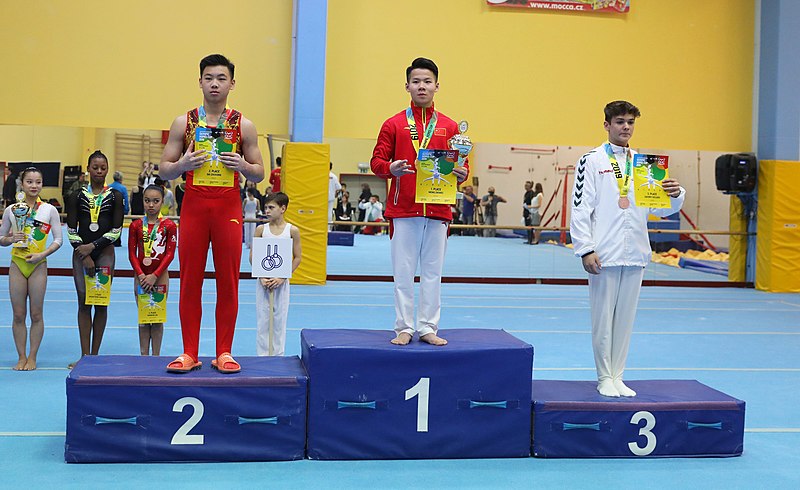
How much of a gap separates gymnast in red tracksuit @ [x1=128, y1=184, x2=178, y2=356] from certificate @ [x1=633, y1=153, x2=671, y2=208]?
3628 mm

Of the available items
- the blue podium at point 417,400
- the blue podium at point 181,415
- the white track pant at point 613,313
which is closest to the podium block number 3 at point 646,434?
the white track pant at point 613,313

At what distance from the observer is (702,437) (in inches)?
205

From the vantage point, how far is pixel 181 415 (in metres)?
4.74

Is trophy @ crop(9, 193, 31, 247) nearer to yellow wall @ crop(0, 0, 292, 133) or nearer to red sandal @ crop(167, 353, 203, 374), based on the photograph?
red sandal @ crop(167, 353, 203, 374)

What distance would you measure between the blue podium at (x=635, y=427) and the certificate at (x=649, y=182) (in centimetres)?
122

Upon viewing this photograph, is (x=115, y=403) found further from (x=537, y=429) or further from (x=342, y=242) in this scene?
(x=342, y=242)

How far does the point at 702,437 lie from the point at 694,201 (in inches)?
710

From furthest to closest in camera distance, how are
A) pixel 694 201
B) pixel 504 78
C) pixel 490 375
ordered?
pixel 694 201
pixel 504 78
pixel 490 375

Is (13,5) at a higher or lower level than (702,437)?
higher

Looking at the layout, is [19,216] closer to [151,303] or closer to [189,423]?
[151,303]

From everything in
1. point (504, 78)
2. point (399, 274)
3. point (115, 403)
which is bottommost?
point (115, 403)

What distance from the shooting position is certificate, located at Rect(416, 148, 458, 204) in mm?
5211

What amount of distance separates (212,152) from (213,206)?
0.31 m

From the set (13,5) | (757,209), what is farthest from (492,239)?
(13,5)
